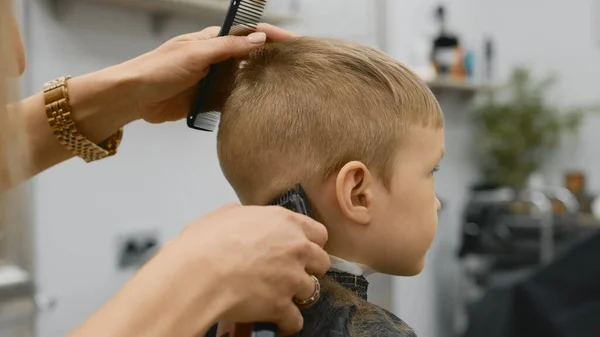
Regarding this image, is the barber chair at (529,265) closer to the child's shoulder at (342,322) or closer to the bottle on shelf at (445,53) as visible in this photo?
the bottle on shelf at (445,53)

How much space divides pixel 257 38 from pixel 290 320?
40cm

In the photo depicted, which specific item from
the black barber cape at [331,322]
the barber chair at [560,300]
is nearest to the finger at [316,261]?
the black barber cape at [331,322]

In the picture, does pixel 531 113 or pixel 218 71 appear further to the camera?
pixel 531 113

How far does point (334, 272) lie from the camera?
849mm

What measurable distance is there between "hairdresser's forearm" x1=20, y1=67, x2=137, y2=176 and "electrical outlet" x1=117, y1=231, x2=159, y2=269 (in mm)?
1074

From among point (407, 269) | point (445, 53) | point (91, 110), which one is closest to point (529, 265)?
point (445, 53)

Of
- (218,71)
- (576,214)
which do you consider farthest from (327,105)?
(576,214)

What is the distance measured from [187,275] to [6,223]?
0.28 m

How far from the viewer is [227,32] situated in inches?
33.4

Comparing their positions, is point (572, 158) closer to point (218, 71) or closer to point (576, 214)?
point (576, 214)

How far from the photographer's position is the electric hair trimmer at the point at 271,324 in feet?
2.28

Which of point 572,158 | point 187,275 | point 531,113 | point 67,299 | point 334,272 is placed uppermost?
point 187,275

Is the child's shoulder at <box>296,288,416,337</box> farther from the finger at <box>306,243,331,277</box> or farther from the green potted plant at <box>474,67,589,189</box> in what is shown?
the green potted plant at <box>474,67,589,189</box>

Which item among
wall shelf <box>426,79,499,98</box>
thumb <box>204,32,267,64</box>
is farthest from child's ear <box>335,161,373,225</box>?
wall shelf <box>426,79,499,98</box>
